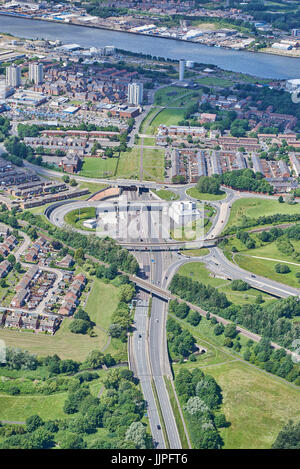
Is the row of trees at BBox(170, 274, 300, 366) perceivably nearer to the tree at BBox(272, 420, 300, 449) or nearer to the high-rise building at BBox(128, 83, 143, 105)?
the tree at BBox(272, 420, 300, 449)

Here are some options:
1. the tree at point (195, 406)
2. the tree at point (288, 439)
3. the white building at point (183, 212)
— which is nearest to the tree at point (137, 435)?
the tree at point (195, 406)

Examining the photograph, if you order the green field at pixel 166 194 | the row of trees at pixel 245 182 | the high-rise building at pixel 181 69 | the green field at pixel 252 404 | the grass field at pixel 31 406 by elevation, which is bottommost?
the green field at pixel 252 404

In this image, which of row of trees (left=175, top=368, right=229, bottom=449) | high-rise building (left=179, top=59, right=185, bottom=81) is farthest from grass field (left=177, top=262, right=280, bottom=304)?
high-rise building (left=179, top=59, right=185, bottom=81)

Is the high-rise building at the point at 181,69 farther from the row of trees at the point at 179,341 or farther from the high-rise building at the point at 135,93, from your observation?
the row of trees at the point at 179,341

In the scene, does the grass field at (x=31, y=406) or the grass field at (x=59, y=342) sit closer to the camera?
the grass field at (x=31, y=406)

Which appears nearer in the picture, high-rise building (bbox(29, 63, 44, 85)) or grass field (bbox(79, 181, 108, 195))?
grass field (bbox(79, 181, 108, 195))

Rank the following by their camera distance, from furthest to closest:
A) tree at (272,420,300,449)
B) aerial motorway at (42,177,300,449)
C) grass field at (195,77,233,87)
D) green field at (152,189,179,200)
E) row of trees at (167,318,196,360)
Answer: grass field at (195,77,233,87) → green field at (152,189,179,200) → row of trees at (167,318,196,360) → aerial motorway at (42,177,300,449) → tree at (272,420,300,449)

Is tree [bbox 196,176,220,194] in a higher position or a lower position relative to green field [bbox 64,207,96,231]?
higher
